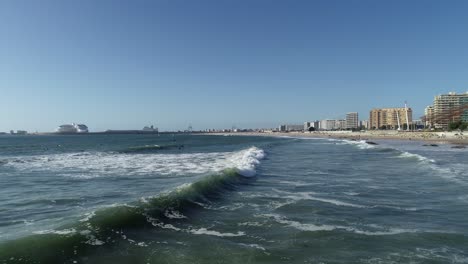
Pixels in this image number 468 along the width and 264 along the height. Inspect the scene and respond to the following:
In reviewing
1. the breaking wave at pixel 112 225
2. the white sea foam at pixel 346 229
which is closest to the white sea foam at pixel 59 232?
the breaking wave at pixel 112 225

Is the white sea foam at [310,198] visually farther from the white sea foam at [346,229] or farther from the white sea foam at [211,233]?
the white sea foam at [211,233]

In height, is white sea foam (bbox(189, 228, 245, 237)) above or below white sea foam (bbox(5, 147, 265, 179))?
below

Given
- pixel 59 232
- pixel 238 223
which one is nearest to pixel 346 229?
pixel 238 223

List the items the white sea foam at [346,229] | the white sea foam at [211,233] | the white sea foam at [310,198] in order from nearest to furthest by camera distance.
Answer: the white sea foam at [211,233]
the white sea foam at [346,229]
the white sea foam at [310,198]

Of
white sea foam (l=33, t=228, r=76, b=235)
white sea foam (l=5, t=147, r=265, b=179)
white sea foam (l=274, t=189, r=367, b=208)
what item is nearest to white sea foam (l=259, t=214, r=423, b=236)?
white sea foam (l=274, t=189, r=367, b=208)

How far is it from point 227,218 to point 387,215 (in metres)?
4.69

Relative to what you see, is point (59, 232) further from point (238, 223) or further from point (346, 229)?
point (346, 229)

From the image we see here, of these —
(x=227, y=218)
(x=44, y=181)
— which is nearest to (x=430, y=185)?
(x=227, y=218)

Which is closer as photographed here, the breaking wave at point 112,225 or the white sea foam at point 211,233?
the breaking wave at point 112,225

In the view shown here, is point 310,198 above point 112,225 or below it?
below

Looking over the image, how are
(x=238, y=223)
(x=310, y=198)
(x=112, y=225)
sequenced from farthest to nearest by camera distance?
(x=310, y=198), (x=238, y=223), (x=112, y=225)

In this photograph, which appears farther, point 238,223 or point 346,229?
point 238,223

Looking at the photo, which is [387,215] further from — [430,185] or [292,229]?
[430,185]

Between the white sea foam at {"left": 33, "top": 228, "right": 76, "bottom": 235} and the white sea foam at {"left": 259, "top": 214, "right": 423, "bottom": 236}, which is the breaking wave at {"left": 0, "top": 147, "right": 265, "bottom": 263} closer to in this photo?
the white sea foam at {"left": 33, "top": 228, "right": 76, "bottom": 235}
